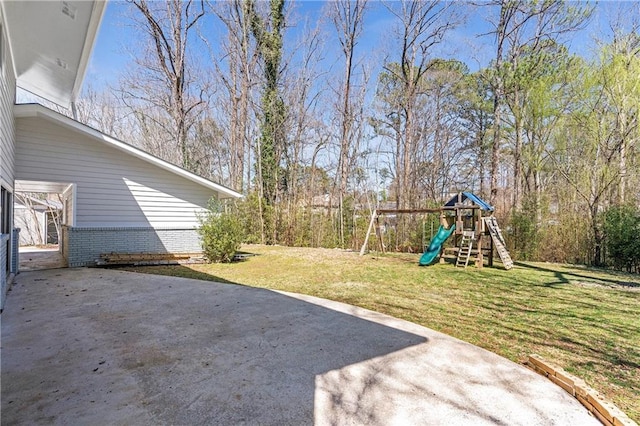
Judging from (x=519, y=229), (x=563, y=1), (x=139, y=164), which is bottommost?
(x=519, y=229)

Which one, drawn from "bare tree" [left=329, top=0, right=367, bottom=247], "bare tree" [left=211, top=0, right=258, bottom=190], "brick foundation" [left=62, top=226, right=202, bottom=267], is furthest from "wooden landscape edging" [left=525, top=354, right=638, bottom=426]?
"bare tree" [left=211, top=0, right=258, bottom=190]

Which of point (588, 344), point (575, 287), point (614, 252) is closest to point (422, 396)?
point (588, 344)

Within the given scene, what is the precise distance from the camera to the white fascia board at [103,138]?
20.0 ft

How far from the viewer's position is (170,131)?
1692cm

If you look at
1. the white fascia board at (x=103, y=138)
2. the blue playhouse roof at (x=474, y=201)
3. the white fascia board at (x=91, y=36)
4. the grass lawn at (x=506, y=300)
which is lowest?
the grass lawn at (x=506, y=300)

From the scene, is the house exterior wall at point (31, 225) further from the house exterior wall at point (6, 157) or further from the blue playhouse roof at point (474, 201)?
the blue playhouse roof at point (474, 201)

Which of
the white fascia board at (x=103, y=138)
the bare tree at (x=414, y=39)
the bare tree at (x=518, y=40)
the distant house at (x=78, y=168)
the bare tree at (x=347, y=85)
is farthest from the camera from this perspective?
the bare tree at (x=347, y=85)

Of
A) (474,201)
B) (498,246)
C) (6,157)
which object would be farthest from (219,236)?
(498,246)

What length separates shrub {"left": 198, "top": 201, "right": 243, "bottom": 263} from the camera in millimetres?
8255

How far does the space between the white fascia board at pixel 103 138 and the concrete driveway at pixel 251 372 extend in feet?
13.9

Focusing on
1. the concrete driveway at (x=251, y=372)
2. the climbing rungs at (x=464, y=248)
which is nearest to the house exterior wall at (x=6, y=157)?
the concrete driveway at (x=251, y=372)

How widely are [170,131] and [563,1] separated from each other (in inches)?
703

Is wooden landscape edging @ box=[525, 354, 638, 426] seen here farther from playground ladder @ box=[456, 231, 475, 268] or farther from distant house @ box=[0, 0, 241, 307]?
distant house @ box=[0, 0, 241, 307]

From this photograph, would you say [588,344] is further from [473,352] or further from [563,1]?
[563,1]
